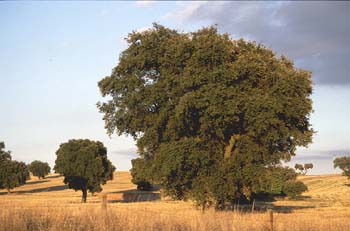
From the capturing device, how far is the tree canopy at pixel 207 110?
102 feet

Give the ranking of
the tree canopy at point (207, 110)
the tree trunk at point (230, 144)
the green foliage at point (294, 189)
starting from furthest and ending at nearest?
the green foliage at point (294, 189)
the tree trunk at point (230, 144)
the tree canopy at point (207, 110)

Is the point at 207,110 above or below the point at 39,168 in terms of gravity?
below

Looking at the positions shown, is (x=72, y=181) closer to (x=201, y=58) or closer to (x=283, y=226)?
(x=201, y=58)

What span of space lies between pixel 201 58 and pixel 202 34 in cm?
329

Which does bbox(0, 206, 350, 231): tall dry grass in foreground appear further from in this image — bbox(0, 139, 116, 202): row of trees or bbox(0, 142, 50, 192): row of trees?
bbox(0, 142, 50, 192): row of trees

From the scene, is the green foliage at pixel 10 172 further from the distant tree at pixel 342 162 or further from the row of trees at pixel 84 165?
the distant tree at pixel 342 162

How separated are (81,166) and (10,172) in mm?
28237

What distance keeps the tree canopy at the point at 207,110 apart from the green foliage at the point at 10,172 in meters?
67.0

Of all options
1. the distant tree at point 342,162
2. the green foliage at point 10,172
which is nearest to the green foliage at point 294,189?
the distant tree at point 342,162

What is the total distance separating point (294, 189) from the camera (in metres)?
82.9


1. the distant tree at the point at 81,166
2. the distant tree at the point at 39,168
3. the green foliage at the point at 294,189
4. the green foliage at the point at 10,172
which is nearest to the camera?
the distant tree at the point at 81,166

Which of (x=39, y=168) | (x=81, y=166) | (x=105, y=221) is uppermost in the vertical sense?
(x=39, y=168)

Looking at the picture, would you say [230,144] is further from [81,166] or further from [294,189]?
[294,189]

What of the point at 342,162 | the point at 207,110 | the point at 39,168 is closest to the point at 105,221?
the point at 207,110
